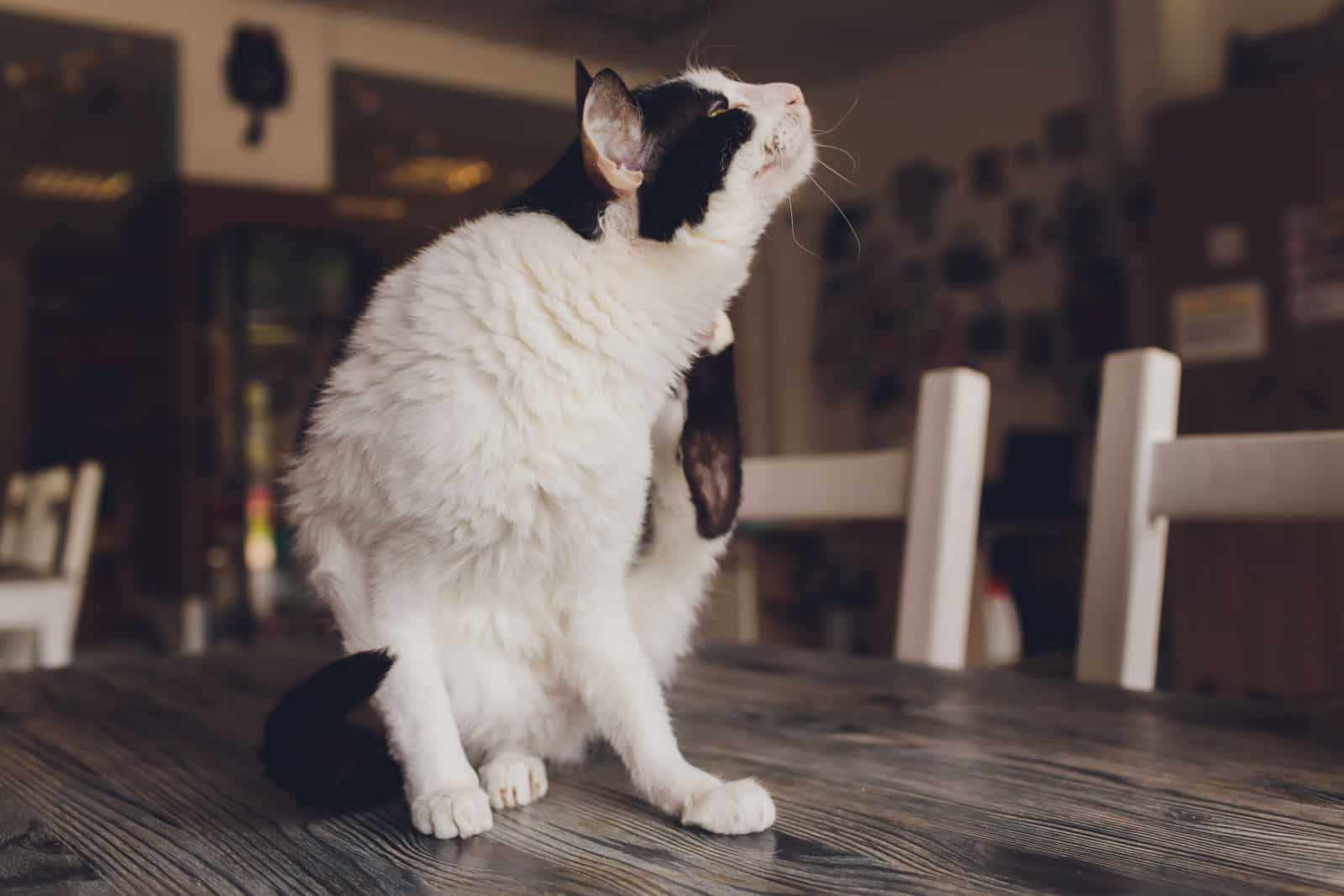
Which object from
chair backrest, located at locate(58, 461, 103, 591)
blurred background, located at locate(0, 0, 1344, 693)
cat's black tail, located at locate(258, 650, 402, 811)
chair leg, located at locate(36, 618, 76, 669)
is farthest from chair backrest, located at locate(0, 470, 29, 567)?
cat's black tail, located at locate(258, 650, 402, 811)

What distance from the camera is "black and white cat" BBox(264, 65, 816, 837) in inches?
19.1

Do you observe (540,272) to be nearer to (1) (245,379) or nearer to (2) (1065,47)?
(1) (245,379)

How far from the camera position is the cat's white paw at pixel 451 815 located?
0.47 meters

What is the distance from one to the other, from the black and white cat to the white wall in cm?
429

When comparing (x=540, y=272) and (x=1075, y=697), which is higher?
(x=540, y=272)

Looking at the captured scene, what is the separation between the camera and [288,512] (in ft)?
1.83

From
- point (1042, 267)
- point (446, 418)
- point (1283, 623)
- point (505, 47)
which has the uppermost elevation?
point (505, 47)

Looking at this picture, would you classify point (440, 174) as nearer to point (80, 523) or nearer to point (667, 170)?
point (80, 523)

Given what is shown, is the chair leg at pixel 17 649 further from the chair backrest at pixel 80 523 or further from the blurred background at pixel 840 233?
the blurred background at pixel 840 233

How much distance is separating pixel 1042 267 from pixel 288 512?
486 centimetres

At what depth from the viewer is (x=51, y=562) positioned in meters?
2.31

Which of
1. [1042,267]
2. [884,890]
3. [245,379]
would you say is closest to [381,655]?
[884,890]

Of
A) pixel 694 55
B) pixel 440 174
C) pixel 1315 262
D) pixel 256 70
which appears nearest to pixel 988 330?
pixel 1315 262

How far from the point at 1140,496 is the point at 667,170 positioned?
57 cm
